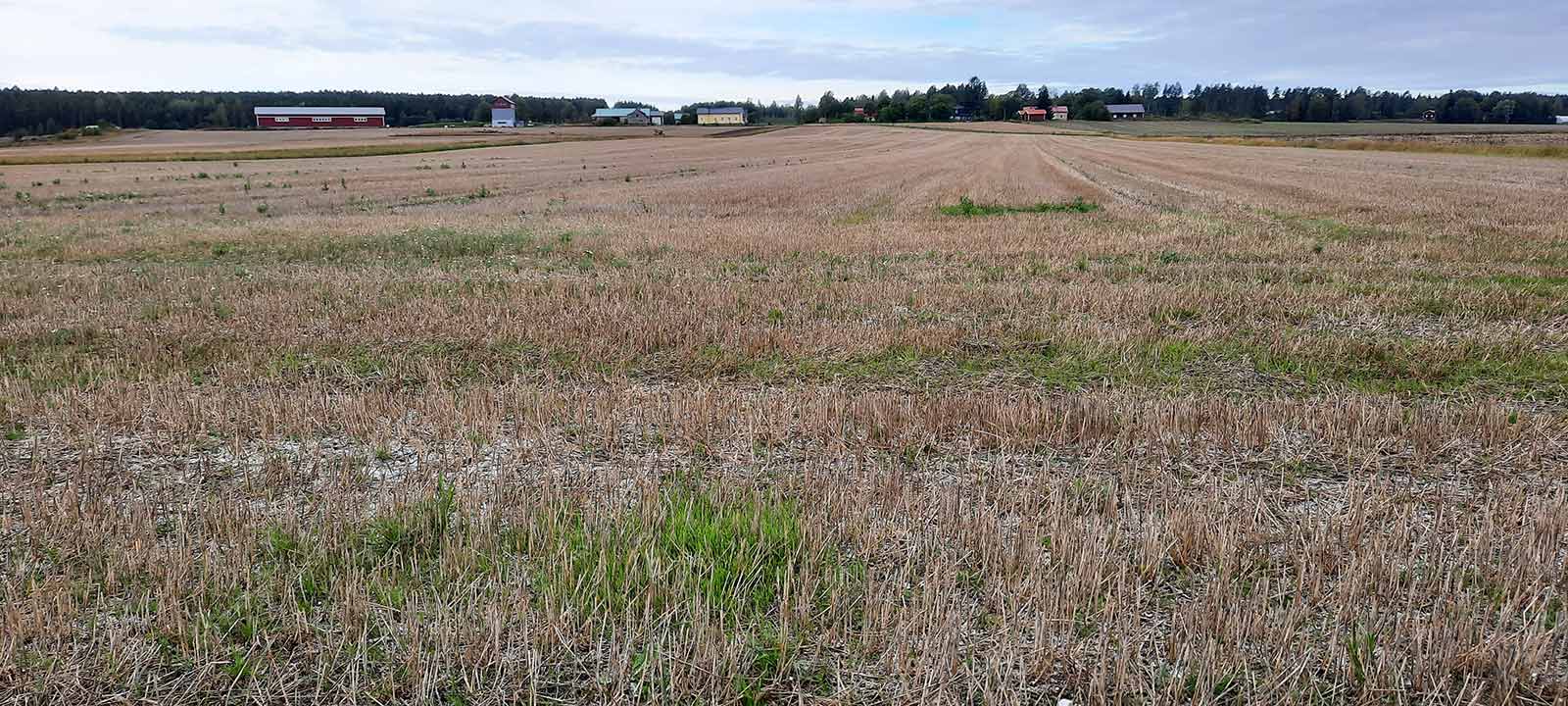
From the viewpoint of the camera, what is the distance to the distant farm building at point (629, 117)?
15750 cm

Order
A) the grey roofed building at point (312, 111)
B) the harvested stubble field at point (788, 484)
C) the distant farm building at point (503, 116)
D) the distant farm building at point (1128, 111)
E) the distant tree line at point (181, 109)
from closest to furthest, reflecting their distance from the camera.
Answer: the harvested stubble field at point (788, 484) < the distant tree line at point (181, 109) < the grey roofed building at point (312, 111) < the distant farm building at point (503, 116) < the distant farm building at point (1128, 111)

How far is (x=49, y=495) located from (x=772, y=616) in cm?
429

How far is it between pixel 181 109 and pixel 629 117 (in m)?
69.4

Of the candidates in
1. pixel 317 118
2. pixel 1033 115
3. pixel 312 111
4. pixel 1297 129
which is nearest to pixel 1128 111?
pixel 1033 115

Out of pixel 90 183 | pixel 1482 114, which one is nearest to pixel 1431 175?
pixel 90 183

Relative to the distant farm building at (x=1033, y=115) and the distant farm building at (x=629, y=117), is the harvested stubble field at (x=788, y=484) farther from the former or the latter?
the distant farm building at (x=1033, y=115)

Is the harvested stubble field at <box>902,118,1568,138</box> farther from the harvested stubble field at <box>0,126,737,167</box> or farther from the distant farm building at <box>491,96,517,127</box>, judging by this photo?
the distant farm building at <box>491,96,517,127</box>

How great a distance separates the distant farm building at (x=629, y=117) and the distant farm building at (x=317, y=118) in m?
37.6

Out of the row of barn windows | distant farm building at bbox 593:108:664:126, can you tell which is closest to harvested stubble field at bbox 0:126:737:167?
the row of barn windows

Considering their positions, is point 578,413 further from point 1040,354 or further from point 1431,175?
point 1431,175

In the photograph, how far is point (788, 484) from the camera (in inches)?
206

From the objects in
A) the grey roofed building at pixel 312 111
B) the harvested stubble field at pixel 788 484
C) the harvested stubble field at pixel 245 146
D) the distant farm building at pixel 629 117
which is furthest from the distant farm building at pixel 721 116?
the harvested stubble field at pixel 788 484

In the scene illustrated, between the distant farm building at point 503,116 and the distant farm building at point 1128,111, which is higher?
the distant farm building at point 1128,111

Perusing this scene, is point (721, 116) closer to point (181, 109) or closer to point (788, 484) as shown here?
point (181, 109)
